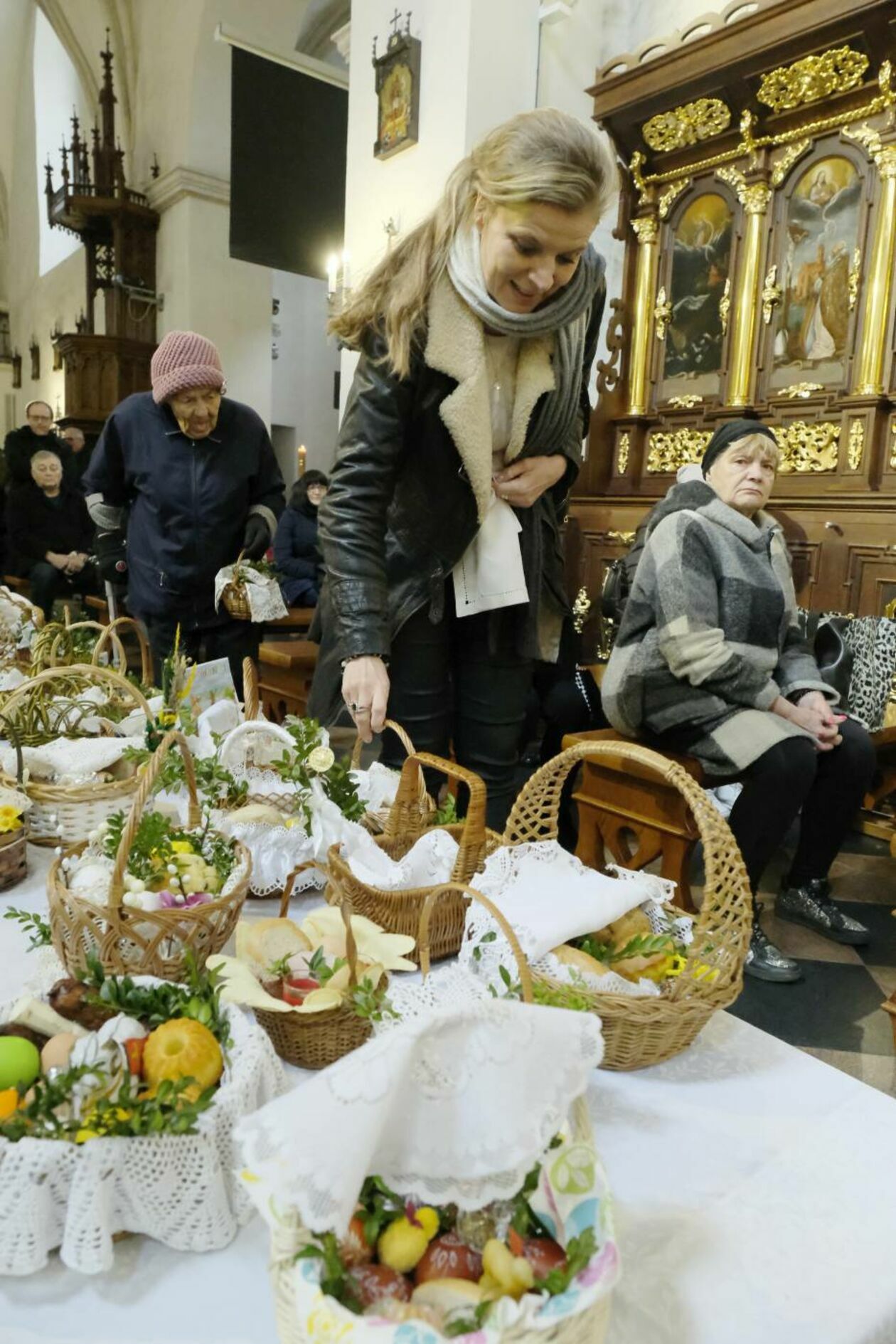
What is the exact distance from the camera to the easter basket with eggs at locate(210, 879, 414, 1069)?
90cm

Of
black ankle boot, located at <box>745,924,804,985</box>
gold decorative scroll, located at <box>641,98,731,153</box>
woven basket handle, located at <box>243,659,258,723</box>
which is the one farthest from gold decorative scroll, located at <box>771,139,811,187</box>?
woven basket handle, located at <box>243,659,258,723</box>

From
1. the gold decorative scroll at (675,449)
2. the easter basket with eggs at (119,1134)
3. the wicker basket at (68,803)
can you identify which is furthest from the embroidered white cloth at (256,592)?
the gold decorative scroll at (675,449)

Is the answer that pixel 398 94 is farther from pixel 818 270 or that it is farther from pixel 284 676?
pixel 284 676

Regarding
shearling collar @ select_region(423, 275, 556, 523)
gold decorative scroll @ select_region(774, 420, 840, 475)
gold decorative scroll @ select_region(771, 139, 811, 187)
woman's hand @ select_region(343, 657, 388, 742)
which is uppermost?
gold decorative scroll @ select_region(771, 139, 811, 187)

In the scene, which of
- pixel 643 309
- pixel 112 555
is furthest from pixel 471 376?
pixel 643 309

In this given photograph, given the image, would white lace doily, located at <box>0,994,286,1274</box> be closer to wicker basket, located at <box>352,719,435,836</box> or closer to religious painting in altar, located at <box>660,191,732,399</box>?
wicker basket, located at <box>352,719,435,836</box>

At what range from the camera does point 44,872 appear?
1.43 meters

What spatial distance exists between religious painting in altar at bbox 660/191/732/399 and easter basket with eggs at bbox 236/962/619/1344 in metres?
4.34

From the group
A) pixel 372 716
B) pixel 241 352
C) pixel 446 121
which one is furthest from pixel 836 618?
pixel 241 352

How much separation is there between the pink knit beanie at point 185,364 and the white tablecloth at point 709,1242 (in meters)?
2.29

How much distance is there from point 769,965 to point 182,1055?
2.04 meters

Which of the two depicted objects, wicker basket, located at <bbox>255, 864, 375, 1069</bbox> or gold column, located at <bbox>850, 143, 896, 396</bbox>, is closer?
wicker basket, located at <bbox>255, 864, 375, 1069</bbox>

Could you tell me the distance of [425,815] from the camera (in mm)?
1397

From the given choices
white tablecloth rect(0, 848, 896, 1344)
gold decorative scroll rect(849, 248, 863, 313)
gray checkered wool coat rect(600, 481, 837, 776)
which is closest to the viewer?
white tablecloth rect(0, 848, 896, 1344)
